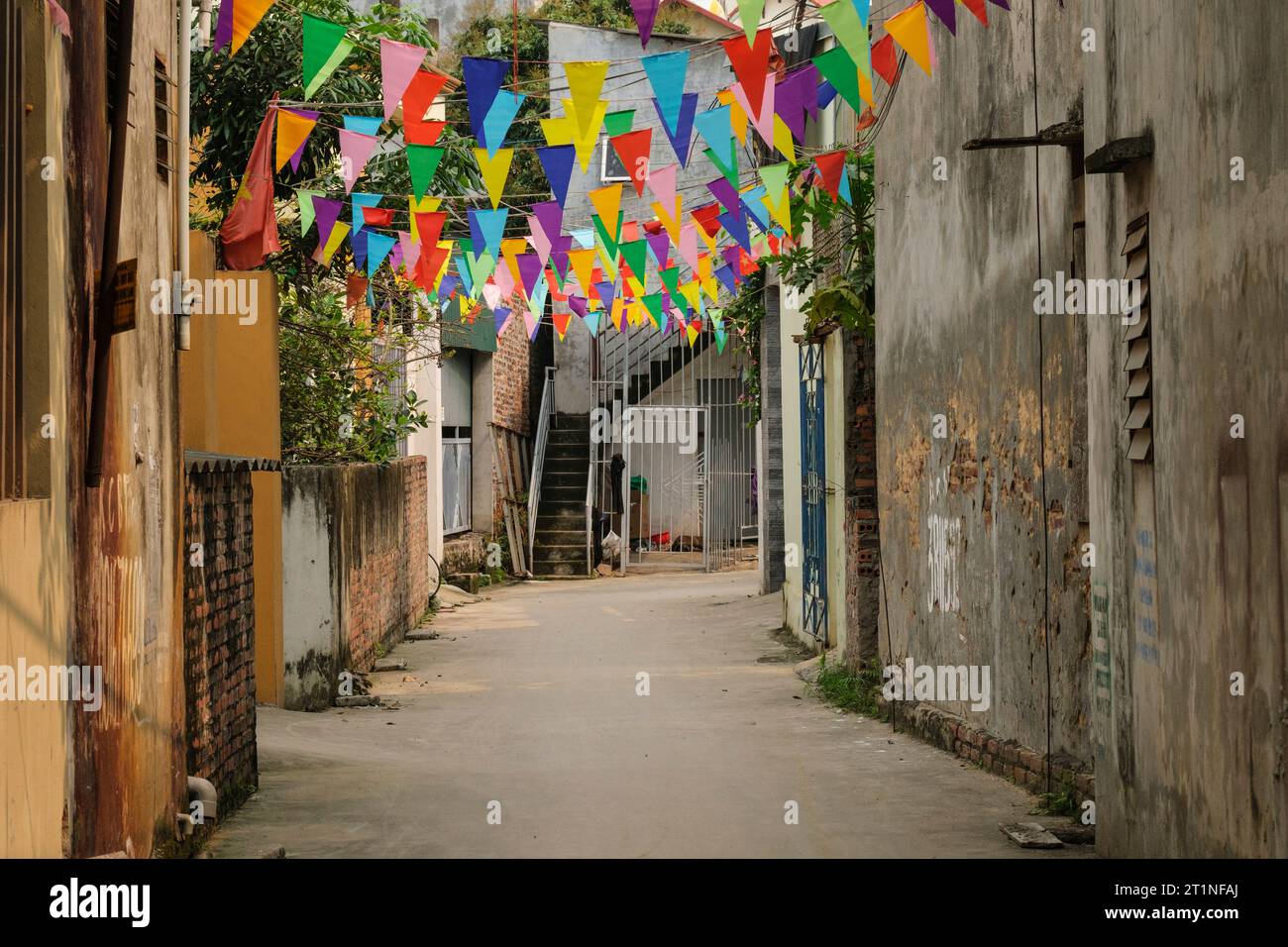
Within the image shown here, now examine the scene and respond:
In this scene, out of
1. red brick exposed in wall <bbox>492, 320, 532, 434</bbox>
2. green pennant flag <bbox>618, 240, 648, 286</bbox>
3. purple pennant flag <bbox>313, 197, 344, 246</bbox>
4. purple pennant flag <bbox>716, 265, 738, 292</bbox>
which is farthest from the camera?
red brick exposed in wall <bbox>492, 320, 532, 434</bbox>

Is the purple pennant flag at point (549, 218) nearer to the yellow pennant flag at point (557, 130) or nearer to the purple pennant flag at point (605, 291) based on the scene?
the yellow pennant flag at point (557, 130)

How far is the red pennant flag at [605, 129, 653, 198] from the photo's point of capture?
8.16 metres

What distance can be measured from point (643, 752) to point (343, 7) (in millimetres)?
6731

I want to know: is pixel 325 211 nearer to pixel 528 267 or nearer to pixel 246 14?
pixel 528 267

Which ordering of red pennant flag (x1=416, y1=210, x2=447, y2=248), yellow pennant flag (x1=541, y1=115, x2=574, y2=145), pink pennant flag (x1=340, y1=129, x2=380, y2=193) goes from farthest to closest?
1. red pennant flag (x1=416, y1=210, x2=447, y2=248)
2. pink pennant flag (x1=340, y1=129, x2=380, y2=193)
3. yellow pennant flag (x1=541, y1=115, x2=574, y2=145)

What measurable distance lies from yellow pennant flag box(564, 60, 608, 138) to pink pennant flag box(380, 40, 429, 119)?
2.75ft

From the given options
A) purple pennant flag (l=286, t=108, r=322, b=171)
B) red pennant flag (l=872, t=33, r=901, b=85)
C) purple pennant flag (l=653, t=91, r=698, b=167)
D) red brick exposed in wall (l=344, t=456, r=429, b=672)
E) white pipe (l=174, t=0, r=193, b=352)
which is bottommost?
red brick exposed in wall (l=344, t=456, r=429, b=672)

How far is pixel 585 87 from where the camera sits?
23.2 ft

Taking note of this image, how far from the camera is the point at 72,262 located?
168 inches

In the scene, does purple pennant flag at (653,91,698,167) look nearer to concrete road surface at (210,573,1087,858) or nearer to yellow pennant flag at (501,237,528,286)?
concrete road surface at (210,573,1087,858)

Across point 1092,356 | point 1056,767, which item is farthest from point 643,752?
point 1092,356

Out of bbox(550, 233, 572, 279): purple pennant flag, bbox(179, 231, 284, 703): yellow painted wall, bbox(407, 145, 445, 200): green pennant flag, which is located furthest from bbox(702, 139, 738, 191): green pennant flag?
bbox(179, 231, 284, 703): yellow painted wall

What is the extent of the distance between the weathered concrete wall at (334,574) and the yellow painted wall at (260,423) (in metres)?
0.37
